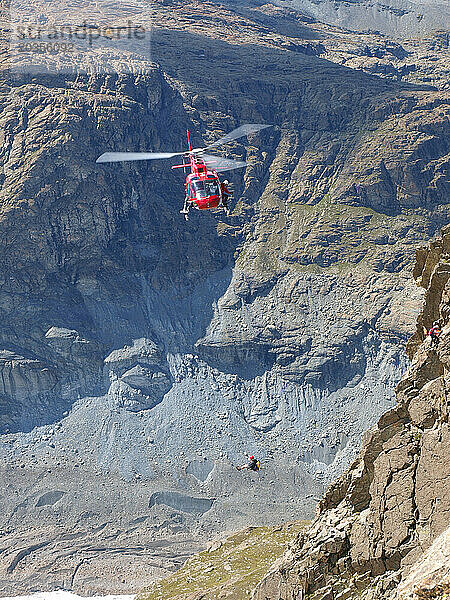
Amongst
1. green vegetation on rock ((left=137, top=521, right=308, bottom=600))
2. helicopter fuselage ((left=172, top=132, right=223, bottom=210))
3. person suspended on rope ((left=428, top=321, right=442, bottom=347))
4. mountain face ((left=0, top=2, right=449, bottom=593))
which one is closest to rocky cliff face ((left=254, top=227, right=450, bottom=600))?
person suspended on rope ((left=428, top=321, right=442, bottom=347))

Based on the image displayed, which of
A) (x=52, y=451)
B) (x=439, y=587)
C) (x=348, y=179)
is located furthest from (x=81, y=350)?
(x=439, y=587)

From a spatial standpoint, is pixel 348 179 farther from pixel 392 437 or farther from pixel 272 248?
pixel 392 437

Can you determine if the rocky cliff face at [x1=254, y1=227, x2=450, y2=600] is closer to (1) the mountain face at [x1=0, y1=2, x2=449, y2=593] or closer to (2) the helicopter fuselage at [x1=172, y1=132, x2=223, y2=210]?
(2) the helicopter fuselage at [x1=172, y1=132, x2=223, y2=210]

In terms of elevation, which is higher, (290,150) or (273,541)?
(290,150)

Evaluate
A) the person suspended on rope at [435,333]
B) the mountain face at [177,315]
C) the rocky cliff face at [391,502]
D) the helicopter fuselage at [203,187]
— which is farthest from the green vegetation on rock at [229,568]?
the person suspended on rope at [435,333]

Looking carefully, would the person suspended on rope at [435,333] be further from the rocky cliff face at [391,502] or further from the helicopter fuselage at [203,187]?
the helicopter fuselage at [203,187]
